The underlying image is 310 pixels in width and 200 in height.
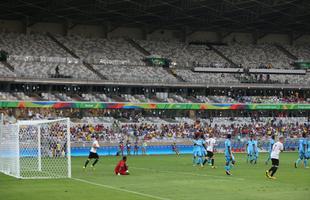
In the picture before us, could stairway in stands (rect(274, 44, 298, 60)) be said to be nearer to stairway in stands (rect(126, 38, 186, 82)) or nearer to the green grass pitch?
stairway in stands (rect(126, 38, 186, 82))

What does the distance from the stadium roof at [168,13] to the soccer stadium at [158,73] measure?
142 millimetres

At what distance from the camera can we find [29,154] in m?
37.1

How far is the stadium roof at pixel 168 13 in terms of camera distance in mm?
78062

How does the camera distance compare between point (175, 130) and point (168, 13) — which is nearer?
point (175, 130)

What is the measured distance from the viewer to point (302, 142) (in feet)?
130

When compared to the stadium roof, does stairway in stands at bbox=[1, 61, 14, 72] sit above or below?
below

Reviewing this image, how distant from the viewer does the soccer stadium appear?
69.4 meters

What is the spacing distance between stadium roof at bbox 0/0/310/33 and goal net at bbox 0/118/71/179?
126ft

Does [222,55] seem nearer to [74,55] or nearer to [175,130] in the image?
[74,55]

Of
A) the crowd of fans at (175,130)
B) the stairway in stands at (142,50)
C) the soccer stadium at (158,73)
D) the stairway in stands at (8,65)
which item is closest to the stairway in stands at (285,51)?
the soccer stadium at (158,73)

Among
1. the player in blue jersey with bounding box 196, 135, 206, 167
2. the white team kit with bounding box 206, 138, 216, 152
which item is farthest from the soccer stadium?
the white team kit with bounding box 206, 138, 216, 152

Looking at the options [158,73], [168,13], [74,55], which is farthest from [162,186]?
[168,13]

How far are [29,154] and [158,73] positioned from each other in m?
48.0

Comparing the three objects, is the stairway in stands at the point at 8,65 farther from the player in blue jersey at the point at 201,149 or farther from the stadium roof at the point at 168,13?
the player in blue jersey at the point at 201,149
